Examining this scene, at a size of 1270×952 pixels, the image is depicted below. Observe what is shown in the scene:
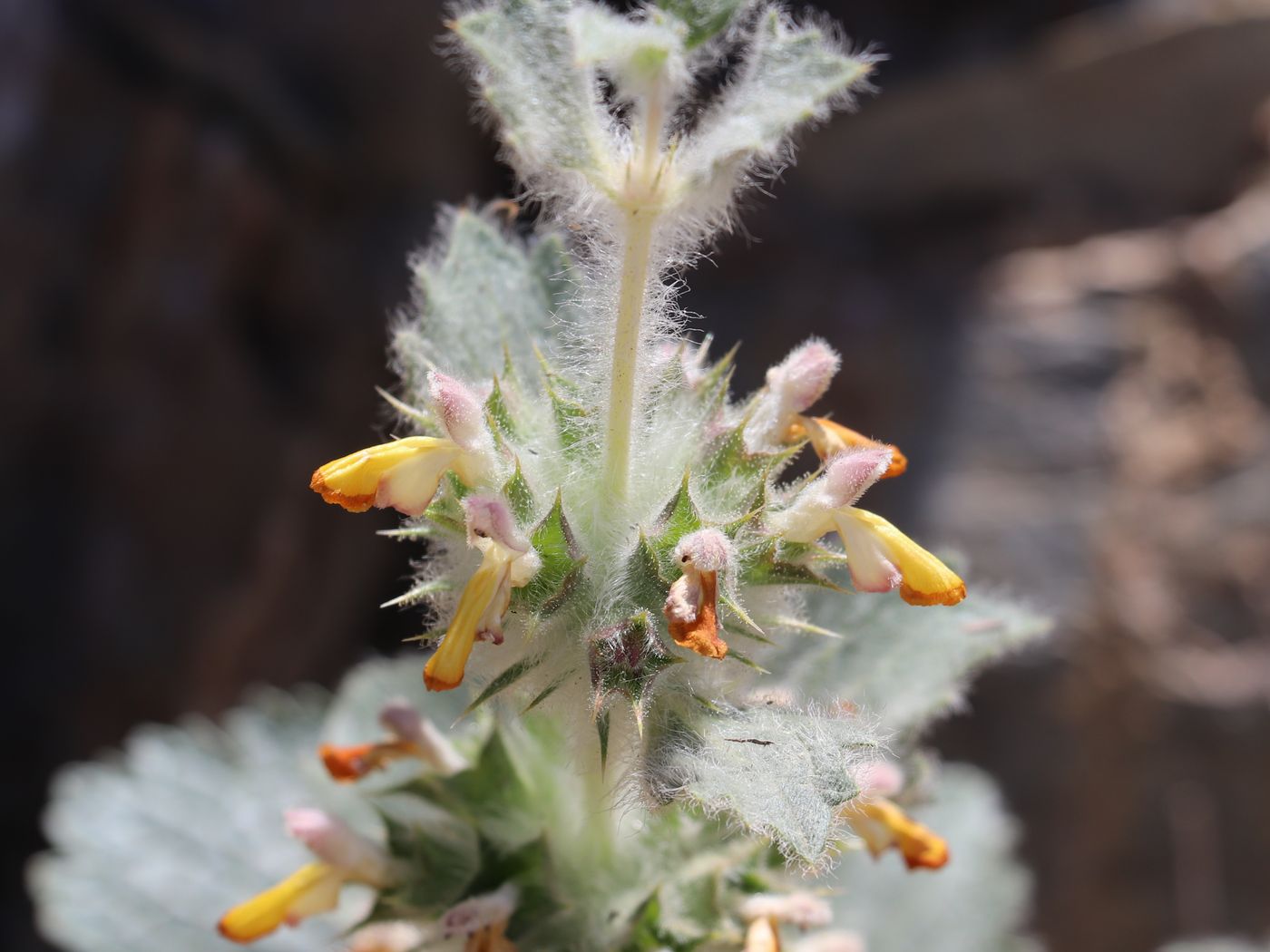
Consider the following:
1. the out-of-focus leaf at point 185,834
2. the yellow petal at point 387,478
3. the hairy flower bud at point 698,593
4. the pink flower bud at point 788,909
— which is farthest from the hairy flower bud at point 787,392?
the out-of-focus leaf at point 185,834

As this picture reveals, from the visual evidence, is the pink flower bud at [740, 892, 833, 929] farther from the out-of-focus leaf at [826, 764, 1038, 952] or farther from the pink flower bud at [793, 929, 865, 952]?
the out-of-focus leaf at [826, 764, 1038, 952]

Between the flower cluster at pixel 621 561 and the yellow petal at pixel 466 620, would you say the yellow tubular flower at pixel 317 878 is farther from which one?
the yellow petal at pixel 466 620

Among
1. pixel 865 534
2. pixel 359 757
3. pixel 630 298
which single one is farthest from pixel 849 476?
pixel 359 757

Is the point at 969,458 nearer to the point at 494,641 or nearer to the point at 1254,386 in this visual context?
the point at 1254,386

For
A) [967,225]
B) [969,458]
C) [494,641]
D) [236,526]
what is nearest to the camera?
[494,641]

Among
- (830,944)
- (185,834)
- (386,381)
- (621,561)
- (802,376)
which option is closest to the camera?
(621,561)

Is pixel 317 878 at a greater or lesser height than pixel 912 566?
lesser

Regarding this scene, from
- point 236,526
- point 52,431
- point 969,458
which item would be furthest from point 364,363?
point 969,458

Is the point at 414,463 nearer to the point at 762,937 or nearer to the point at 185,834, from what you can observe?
the point at 762,937
